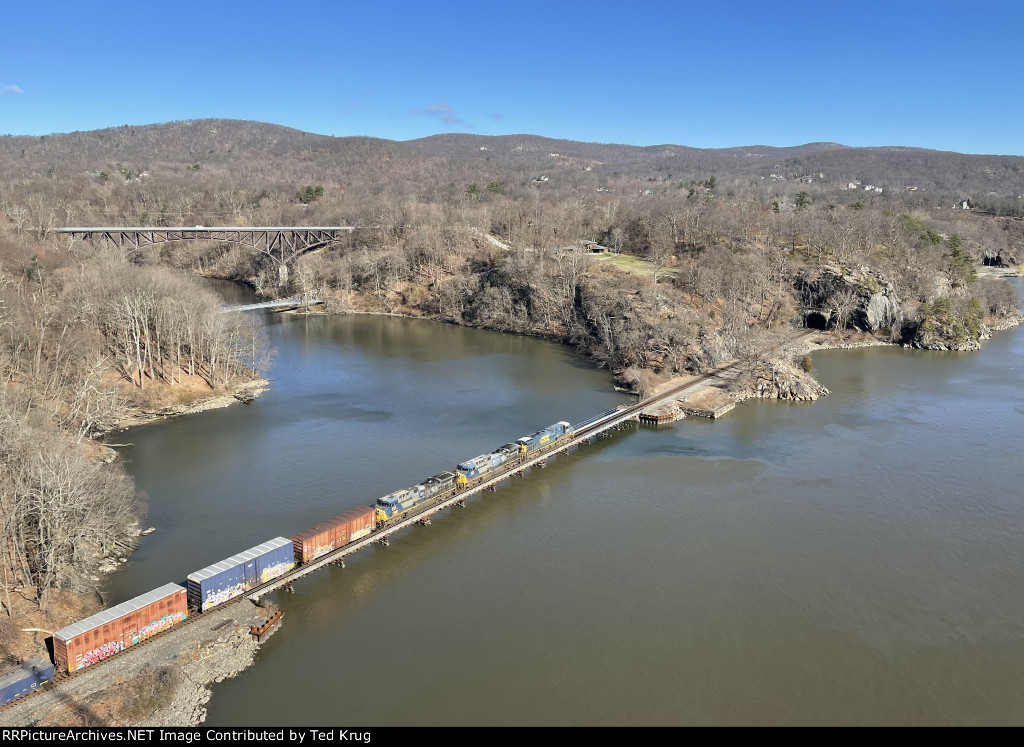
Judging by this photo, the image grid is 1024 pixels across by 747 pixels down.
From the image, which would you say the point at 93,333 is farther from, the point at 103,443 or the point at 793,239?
the point at 793,239

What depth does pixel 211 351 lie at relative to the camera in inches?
2368

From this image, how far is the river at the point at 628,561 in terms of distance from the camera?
25.4 metres

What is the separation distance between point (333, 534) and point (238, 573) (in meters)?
4.88

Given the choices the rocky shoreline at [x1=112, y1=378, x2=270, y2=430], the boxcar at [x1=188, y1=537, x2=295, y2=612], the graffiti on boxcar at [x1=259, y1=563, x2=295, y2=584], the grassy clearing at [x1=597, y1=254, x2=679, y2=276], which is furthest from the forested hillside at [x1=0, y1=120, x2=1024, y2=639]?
the graffiti on boxcar at [x1=259, y1=563, x2=295, y2=584]

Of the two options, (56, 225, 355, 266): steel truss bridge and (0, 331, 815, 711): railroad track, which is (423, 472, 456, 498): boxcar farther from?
(56, 225, 355, 266): steel truss bridge

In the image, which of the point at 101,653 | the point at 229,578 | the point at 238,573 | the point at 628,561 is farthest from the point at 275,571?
the point at 628,561

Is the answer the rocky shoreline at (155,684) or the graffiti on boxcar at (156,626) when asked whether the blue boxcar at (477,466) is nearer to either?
the rocky shoreline at (155,684)

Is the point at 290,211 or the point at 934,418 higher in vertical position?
the point at 290,211

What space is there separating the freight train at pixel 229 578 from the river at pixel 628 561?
1.32 meters

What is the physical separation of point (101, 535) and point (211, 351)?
3053cm

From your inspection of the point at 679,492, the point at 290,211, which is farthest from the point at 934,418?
the point at 290,211

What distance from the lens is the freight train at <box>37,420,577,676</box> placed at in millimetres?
24766

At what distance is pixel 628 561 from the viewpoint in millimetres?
34094
